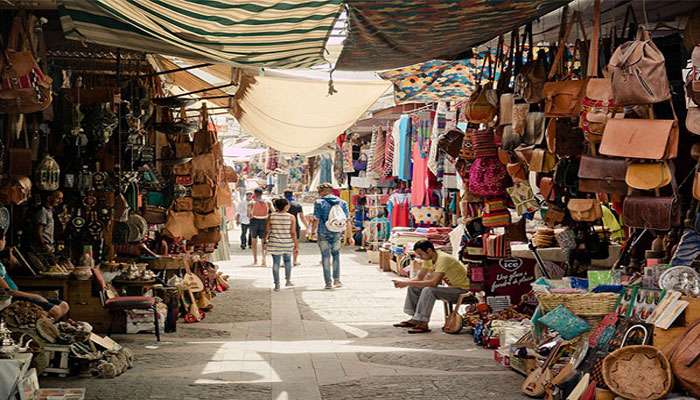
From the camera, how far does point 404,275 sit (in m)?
17.8

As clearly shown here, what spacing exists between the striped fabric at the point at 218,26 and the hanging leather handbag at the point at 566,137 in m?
1.97

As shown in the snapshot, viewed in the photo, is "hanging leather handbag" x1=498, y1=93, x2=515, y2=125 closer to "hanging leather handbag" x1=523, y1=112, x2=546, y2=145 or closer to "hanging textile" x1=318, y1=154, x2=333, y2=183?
"hanging leather handbag" x1=523, y1=112, x2=546, y2=145

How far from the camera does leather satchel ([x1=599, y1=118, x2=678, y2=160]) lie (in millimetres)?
6219

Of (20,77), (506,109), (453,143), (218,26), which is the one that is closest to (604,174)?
(506,109)

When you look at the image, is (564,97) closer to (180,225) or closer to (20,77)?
(20,77)

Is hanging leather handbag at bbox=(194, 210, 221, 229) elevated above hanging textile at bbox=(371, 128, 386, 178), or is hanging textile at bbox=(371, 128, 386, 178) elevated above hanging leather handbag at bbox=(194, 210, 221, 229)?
hanging textile at bbox=(371, 128, 386, 178)

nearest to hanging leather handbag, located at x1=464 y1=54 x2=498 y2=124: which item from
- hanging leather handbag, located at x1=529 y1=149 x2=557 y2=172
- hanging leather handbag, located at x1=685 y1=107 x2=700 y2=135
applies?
hanging leather handbag, located at x1=529 y1=149 x2=557 y2=172

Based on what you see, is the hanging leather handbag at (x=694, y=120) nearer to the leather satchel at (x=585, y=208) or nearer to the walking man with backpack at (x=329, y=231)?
the leather satchel at (x=585, y=208)

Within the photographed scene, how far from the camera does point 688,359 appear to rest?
5.73 m

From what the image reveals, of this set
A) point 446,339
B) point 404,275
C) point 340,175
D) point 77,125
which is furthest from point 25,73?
point 340,175

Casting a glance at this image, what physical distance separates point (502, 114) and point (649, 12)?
1.63 m

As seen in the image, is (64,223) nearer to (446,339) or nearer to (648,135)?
(446,339)

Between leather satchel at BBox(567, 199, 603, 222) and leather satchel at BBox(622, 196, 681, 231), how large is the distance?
60.3 inches

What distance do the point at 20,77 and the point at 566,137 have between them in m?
4.13
